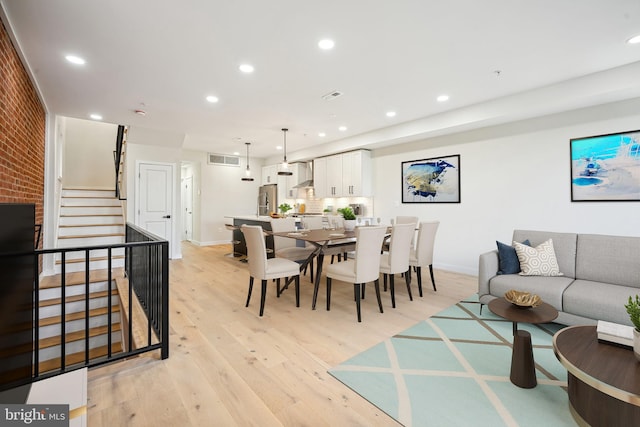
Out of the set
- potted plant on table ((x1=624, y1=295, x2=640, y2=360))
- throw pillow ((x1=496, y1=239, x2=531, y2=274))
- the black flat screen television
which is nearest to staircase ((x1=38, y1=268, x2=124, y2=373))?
the black flat screen television

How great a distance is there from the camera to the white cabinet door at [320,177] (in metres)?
7.20

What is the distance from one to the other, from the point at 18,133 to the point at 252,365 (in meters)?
3.30

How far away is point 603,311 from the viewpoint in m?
2.54

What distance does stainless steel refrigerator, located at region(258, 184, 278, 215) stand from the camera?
8703 millimetres

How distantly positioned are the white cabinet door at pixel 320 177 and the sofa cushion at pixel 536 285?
443 centimetres

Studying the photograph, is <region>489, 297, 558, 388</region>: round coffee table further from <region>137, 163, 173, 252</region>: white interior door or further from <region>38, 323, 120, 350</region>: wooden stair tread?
<region>137, 163, 173, 252</region>: white interior door

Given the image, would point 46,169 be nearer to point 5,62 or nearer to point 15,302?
point 5,62

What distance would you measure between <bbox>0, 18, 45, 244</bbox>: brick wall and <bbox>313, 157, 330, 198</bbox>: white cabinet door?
502 cm

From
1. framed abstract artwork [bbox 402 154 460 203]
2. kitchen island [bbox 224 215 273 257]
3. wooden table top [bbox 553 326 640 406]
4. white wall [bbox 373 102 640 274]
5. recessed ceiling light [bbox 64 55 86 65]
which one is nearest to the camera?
wooden table top [bbox 553 326 640 406]

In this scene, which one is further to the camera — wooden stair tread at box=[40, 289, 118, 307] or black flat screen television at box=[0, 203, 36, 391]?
wooden stair tread at box=[40, 289, 118, 307]

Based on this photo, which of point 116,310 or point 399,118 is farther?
point 399,118

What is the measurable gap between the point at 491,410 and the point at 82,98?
5589mm

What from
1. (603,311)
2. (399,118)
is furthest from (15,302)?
(399,118)

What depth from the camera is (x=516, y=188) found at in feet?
14.8
